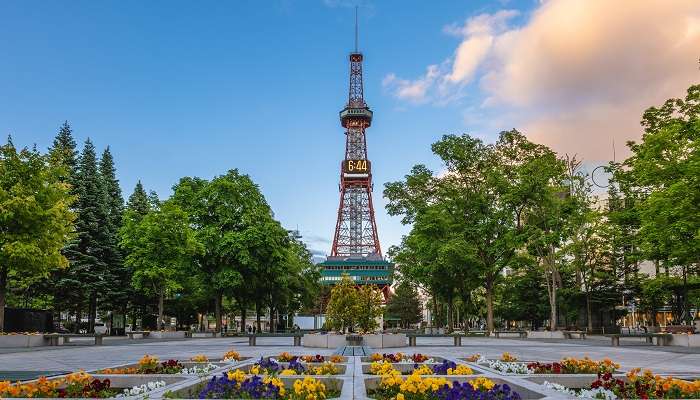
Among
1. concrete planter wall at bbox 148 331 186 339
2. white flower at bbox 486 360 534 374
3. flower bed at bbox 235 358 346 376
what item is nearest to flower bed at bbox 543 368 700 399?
white flower at bbox 486 360 534 374

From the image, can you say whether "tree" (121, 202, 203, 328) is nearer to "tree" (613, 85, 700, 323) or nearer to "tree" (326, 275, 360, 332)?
"tree" (326, 275, 360, 332)

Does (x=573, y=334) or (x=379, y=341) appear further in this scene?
A: (x=573, y=334)

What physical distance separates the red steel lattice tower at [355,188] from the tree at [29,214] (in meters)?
99.5

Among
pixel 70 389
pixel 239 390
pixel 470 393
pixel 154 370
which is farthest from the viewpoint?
pixel 154 370

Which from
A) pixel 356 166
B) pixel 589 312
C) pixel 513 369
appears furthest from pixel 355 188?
pixel 513 369

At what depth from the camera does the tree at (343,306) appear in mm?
29203

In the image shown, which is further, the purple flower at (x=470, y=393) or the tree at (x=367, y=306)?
the tree at (x=367, y=306)

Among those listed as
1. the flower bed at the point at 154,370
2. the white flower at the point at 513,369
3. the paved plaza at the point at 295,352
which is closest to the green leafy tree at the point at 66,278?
the paved plaza at the point at 295,352

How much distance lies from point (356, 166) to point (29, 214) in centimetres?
10565

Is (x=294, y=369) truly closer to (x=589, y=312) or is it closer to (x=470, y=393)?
(x=470, y=393)

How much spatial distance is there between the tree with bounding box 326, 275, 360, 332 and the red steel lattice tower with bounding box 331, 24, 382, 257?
334 feet

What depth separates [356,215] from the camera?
137 metres

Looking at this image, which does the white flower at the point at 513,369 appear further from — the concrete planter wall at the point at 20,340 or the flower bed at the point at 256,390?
the concrete planter wall at the point at 20,340

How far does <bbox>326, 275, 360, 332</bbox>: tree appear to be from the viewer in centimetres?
2920
